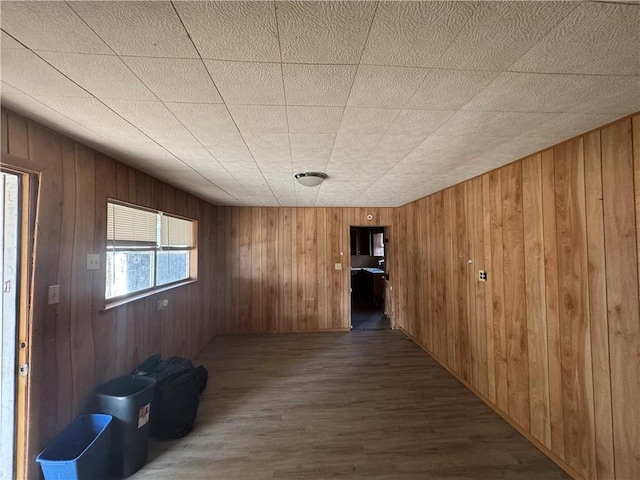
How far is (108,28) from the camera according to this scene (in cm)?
83

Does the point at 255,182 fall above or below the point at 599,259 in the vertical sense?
above

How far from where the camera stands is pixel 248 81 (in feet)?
3.61

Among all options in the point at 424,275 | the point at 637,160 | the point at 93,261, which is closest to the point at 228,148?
the point at 93,261

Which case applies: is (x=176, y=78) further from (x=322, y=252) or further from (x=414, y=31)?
(x=322, y=252)

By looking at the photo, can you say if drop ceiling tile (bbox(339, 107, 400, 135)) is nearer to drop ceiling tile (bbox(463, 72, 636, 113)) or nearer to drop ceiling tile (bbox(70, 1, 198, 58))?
drop ceiling tile (bbox(463, 72, 636, 113))

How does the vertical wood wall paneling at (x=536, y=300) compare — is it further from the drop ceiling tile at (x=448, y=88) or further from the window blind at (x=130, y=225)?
the window blind at (x=130, y=225)

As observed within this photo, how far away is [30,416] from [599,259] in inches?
141

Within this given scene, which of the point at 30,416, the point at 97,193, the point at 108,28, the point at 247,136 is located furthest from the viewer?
the point at 97,193

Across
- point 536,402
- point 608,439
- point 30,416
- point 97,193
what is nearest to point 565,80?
point 608,439

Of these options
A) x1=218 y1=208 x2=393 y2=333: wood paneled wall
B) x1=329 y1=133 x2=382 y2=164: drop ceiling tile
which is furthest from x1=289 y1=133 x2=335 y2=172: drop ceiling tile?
x1=218 y1=208 x2=393 y2=333: wood paneled wall

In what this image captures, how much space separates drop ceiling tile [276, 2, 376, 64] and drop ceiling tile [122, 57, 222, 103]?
384 millimetres

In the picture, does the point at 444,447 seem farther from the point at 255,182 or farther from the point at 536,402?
the point at 255,182

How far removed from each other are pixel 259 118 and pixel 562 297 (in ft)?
7.88

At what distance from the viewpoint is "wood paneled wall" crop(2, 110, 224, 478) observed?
58.9 inches
